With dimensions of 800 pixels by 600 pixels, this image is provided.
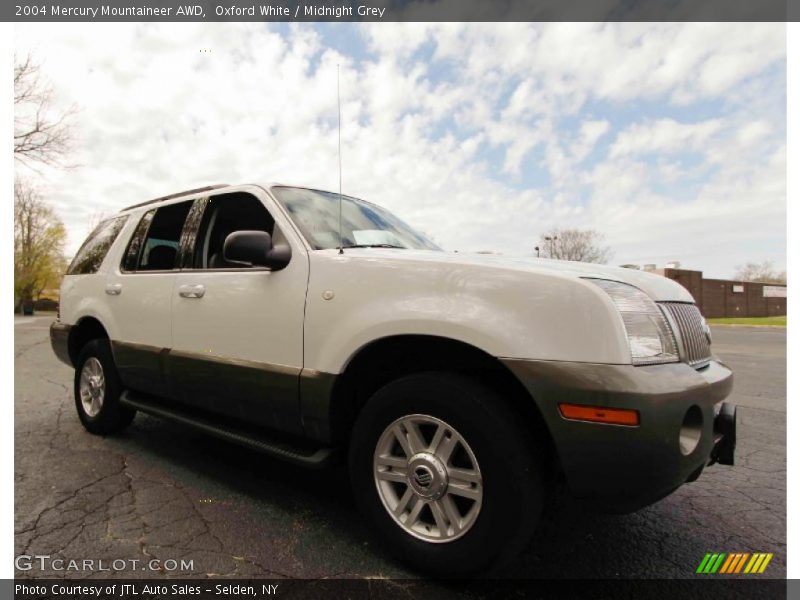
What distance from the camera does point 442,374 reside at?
6.80 feet

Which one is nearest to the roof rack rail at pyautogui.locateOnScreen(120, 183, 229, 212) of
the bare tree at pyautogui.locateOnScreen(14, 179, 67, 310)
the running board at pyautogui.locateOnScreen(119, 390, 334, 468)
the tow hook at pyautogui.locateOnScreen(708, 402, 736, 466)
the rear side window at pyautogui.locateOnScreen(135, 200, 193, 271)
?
the rear side window at pyautogui.locateOnScreen(135, 200, 193, 271)

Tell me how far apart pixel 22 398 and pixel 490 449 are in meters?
6.14

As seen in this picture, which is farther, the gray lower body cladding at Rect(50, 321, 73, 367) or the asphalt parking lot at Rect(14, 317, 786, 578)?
the gray lower body cladding at Rect(50, 321, 73, 367)

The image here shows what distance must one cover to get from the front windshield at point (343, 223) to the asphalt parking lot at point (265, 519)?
1539mm

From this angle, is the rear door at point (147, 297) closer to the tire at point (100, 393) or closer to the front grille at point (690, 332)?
the tire at point (100, 393)

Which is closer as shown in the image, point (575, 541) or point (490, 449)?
point (490, 449)

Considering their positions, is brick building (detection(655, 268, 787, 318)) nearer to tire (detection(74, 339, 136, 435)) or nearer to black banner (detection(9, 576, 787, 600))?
black banner (detection(9, 576, 787, 600))

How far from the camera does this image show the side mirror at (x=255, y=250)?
2.47 metres

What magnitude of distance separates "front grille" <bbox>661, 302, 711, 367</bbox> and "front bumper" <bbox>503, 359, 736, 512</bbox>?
0.89 ft

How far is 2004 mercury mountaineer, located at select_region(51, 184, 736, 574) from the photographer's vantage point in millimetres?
1772

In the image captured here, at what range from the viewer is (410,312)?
2100 mm

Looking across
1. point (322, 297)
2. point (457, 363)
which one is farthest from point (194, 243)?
point (457, 363)

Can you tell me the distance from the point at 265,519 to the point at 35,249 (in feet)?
164

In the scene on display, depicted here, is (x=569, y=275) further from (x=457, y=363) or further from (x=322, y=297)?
(x=322, y=297)
